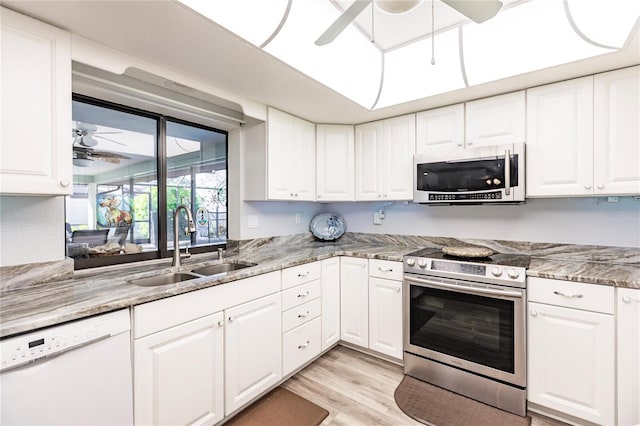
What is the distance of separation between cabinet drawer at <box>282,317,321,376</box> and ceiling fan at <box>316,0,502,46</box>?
1.98 m

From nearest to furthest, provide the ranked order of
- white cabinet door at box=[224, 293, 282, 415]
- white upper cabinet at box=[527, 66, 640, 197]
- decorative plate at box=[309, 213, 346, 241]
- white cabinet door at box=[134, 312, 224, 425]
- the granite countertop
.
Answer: the granite countertop, white cabinet door at box=[134, 312, 224, 425], white cabinet door at box=[224, 293, 282, 415], white upper cabinet at box=[527, 66, 640, 197], decorative plate at box=[309, 213, 346, 241]

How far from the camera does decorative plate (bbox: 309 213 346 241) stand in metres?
3.39

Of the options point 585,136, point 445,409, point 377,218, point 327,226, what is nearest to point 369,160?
point 377,218

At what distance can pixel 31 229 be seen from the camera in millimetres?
1581

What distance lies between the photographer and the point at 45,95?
55.1 inches

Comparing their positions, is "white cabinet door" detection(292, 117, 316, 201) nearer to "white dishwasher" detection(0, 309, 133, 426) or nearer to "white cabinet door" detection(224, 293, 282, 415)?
"white cabinet door" detection(224, 293, 282, 415)

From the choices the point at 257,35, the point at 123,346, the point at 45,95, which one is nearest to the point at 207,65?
the point at 257,35

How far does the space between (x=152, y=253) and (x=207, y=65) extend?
56.2 inches

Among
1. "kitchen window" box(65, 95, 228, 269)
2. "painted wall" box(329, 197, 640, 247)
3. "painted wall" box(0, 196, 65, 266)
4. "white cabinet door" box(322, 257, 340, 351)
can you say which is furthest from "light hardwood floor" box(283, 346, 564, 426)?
"painted wall" box(0, 196, 65, 266)

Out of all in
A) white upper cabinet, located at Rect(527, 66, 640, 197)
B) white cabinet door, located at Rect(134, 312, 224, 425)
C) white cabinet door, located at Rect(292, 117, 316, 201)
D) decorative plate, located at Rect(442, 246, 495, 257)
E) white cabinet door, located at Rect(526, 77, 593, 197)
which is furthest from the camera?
white cabinet door, located at Rect(292, 117, 316, 201)

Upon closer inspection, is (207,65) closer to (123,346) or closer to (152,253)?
(152,253)

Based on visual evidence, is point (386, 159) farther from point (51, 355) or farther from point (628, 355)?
point (51, 355)

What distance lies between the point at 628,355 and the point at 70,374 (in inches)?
108

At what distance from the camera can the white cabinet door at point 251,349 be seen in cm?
177
